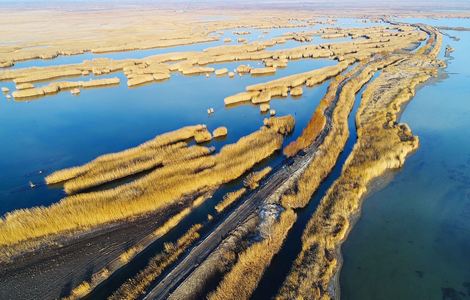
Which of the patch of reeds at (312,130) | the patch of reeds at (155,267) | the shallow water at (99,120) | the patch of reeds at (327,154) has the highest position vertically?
the shallow water at (99,120)

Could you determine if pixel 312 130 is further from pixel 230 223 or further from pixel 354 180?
pixel 230 223

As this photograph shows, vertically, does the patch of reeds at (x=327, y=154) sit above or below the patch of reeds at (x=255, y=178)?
below

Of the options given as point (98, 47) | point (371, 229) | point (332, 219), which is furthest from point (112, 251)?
point (98, 47)

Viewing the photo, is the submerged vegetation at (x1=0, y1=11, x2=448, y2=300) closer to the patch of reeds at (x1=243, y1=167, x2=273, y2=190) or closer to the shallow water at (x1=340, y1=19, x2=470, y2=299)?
the patch of reeds at (x1=243, y1=167, x2=273, y2=190)

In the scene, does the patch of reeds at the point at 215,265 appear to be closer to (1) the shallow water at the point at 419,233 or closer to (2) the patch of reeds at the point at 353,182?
(2) the patch of reeds at the point at 353,182

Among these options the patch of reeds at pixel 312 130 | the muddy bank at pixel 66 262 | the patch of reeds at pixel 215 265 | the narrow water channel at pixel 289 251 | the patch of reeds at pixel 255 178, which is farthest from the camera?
the patch of reeds at pixel 312 130

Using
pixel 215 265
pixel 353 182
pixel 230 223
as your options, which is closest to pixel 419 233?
pixel 353 182

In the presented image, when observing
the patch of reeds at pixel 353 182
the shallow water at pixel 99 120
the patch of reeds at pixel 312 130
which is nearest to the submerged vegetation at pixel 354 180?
the patch of reeds at pixel 353 182

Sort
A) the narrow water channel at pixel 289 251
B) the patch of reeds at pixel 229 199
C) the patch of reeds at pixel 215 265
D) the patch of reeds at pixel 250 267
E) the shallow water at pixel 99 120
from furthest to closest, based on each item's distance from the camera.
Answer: the shallow water at pixel 99 120 < the patch of reeds at pixel 229 199 < the narrow water channel at pixel 289 251 < the patch of reeds at pixel 250 267 < the patch of reeds at pixel 215 265

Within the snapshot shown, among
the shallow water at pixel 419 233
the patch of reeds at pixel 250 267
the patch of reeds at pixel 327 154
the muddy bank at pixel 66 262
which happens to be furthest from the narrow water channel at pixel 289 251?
the muddy bank at pixel 66 262

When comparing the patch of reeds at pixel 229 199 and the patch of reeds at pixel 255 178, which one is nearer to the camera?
the patch of reeds at pixel 229 199
